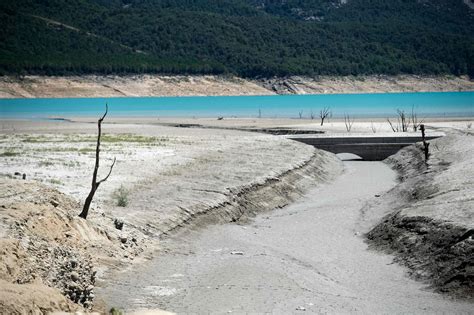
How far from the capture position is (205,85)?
156875 mm

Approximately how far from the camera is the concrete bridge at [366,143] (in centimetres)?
4412

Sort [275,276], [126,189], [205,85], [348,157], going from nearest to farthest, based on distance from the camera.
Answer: [275,276] < [126,189] < [348,157] < [205,85]

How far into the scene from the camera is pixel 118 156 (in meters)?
31.8

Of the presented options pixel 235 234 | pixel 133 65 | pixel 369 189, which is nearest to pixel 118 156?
pixel 369 189

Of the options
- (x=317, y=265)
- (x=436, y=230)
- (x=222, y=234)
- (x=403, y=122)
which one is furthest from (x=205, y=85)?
(x=317, y=265)

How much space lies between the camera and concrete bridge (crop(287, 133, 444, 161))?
44.1m

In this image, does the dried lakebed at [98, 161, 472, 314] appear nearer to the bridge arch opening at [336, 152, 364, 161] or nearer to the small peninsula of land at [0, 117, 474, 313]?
the small peninsula of land at [0, 117, 474, 313]

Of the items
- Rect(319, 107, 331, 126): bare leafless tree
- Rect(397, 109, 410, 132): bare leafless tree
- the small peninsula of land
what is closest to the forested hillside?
Rect(319, 107, 331, 126): bare leafless tree

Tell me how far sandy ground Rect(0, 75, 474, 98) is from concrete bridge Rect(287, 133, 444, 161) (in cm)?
9630

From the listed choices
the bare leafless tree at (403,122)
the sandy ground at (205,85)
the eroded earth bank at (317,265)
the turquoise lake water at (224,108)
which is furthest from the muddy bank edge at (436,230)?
the sandy ground at (205,85)

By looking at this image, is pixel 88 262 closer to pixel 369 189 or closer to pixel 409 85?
pixel 369 189

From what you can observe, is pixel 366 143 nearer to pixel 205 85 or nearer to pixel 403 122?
pixel 403 122

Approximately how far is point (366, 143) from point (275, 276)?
29.3 meters

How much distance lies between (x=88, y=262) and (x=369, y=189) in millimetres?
18694
